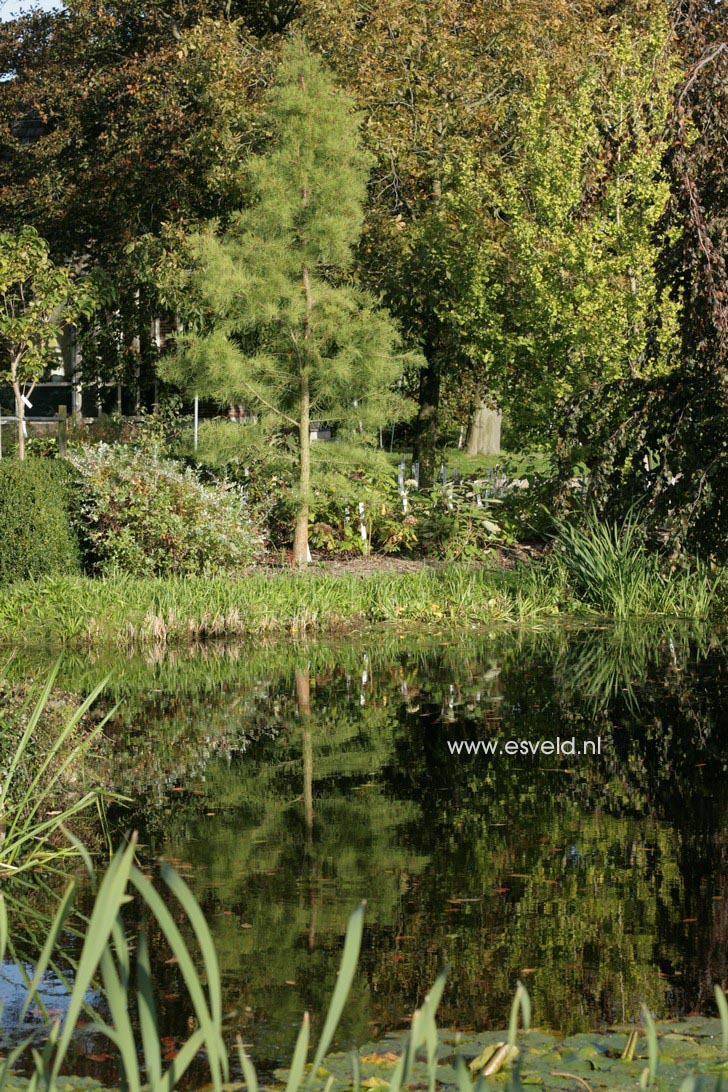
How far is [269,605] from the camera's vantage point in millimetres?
13930

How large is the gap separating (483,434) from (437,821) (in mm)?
24014

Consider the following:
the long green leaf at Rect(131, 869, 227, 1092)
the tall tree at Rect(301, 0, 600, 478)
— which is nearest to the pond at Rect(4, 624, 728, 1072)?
the long green leaf at Rect(131, 869, 227, 1092)

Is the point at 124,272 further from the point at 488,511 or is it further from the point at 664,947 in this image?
the point at 664,947

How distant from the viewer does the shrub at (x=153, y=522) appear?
15.2 meters

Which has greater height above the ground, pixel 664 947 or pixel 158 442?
pixel 158 442

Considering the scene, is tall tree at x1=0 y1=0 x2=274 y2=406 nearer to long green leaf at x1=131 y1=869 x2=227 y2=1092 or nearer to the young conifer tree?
the young conifer tree

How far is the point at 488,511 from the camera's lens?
18516 mm

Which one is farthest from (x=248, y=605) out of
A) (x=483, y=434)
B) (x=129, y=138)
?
(x=483, y=434)

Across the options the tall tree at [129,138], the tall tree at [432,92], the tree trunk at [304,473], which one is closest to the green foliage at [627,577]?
the tree trunk at [304,473]

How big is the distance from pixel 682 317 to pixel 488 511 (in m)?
5.56

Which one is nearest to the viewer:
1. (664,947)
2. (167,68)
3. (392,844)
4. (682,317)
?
(664,947)

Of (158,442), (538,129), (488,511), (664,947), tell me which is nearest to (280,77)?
(538,129)

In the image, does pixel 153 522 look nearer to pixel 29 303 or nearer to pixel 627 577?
pixel 627 577

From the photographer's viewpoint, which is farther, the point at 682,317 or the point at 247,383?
the point at 247,383
